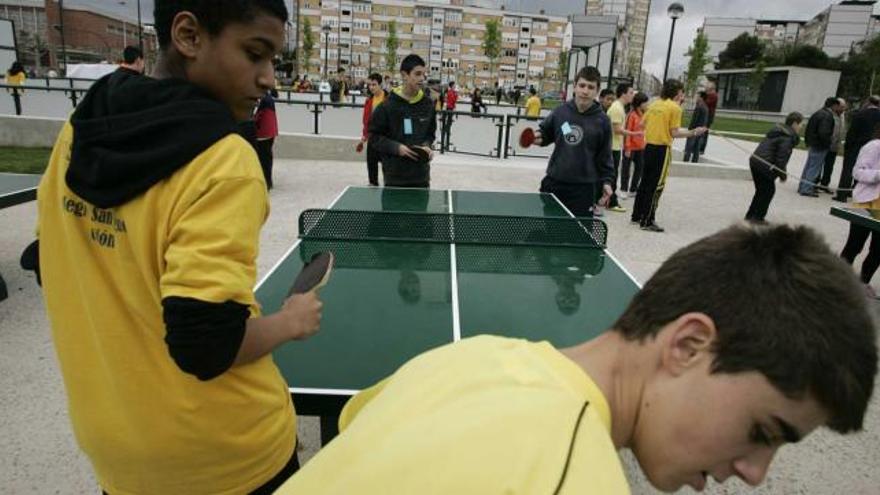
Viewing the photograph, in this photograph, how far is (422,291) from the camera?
2.89m

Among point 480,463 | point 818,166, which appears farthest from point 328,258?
point 818,166

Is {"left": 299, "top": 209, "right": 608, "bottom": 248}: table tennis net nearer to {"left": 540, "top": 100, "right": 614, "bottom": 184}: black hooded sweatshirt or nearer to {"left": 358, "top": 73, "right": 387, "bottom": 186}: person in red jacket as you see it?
{"left": 540, "top": 100, "right": 614, "bottom": 184}: black hooded sweatshirt

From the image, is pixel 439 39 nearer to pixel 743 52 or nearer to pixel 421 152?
pixel 743 52

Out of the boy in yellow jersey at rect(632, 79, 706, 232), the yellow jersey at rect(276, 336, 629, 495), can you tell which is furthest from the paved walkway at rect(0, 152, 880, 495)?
the yellow jersey at rect(276, 336, 629, 495)

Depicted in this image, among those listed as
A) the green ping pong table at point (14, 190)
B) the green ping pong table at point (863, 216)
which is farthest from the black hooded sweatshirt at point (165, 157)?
the green ping pong table at point (863, 216)

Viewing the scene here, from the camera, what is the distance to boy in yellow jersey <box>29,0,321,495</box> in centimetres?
109

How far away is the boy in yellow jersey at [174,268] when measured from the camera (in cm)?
109

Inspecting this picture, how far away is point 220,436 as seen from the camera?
1.29m

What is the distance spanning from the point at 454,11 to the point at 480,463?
120 m

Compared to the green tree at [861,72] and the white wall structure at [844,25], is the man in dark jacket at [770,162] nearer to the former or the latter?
the green tree at [861,72]

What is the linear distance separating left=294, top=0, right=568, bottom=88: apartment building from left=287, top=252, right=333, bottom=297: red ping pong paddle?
10607 centimetres

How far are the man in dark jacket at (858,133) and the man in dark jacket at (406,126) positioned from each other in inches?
381

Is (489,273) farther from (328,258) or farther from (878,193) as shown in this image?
(878,193)

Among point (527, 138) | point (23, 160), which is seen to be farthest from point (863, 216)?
point (23, 160)
